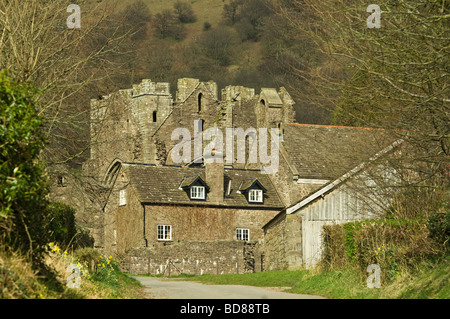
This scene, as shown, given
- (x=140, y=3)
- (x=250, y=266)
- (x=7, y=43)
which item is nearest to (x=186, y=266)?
(x=250, y=266)

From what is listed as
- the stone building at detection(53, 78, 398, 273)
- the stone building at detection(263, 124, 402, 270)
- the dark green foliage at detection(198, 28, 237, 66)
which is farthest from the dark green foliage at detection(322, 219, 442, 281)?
the dark green foliage at detection(198, 28, 237, 66)

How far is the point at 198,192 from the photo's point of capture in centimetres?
4600

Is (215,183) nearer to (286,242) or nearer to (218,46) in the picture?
(286,242)

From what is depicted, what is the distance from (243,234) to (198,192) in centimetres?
361

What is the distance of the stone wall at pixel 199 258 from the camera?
40.5 metres

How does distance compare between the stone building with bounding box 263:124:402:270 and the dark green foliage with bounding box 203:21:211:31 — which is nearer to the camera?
the stone building with bounding box 263:124:402:270

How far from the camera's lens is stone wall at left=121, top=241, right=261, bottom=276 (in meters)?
40.5

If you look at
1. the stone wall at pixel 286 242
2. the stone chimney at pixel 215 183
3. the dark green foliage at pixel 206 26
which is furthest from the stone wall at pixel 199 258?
the dark green foliage at pixel 206 26

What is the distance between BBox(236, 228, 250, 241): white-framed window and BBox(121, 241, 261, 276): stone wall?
4.85m

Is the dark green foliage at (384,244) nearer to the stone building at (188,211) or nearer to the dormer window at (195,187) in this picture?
the stone building at (188,211)

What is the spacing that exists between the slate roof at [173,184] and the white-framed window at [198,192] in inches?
12.5

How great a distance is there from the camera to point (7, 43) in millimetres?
20734

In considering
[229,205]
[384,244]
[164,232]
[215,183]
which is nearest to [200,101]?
[215,183]

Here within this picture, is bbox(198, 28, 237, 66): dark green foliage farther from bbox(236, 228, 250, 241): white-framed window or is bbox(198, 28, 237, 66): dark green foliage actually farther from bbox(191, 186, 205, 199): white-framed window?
bbox(191, 186, 205, 199): white-framed window
